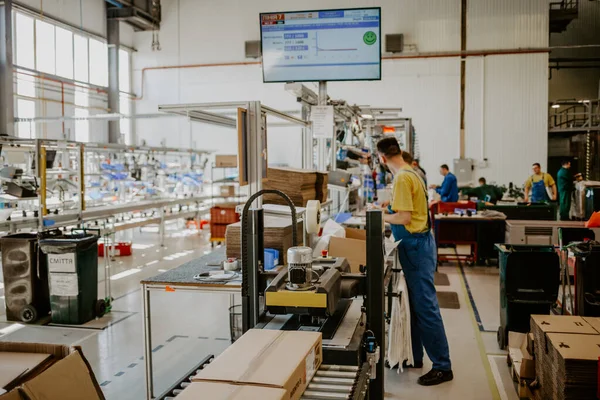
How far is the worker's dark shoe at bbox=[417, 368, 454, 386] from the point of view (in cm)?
376

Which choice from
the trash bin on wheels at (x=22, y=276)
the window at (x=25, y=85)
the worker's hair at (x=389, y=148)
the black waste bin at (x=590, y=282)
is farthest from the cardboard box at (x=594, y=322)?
the window at (x=25, y=85)

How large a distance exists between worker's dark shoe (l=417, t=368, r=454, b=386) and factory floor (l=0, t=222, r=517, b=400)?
42mm

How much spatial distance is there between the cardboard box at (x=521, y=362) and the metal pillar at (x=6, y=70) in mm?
10775

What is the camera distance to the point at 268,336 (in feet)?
6.47

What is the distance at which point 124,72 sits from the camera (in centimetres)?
1574

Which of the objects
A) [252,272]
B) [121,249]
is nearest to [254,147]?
[252,272]

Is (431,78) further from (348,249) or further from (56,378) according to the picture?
(56,378)

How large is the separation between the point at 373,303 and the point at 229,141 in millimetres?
13327

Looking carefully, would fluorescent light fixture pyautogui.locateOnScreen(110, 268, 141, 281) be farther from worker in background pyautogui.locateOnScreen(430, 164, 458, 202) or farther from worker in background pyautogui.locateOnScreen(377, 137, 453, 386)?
worker in background pyautogui.locateOnScreen(430, 164, 458, 202)

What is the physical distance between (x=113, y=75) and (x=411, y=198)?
1305 cm

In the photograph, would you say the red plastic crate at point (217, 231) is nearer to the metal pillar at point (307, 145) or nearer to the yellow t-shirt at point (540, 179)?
the metal pillar at point (307, 145)

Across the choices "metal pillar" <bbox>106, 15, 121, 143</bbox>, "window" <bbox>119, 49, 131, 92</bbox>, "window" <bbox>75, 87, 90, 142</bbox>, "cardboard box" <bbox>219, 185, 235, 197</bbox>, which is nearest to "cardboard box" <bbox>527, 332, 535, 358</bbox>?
"cardboard box" <bbox>219, 185, 235, 197</bbox>

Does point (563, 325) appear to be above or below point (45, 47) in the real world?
below

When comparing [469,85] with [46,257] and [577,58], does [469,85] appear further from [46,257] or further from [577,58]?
[46,257]
